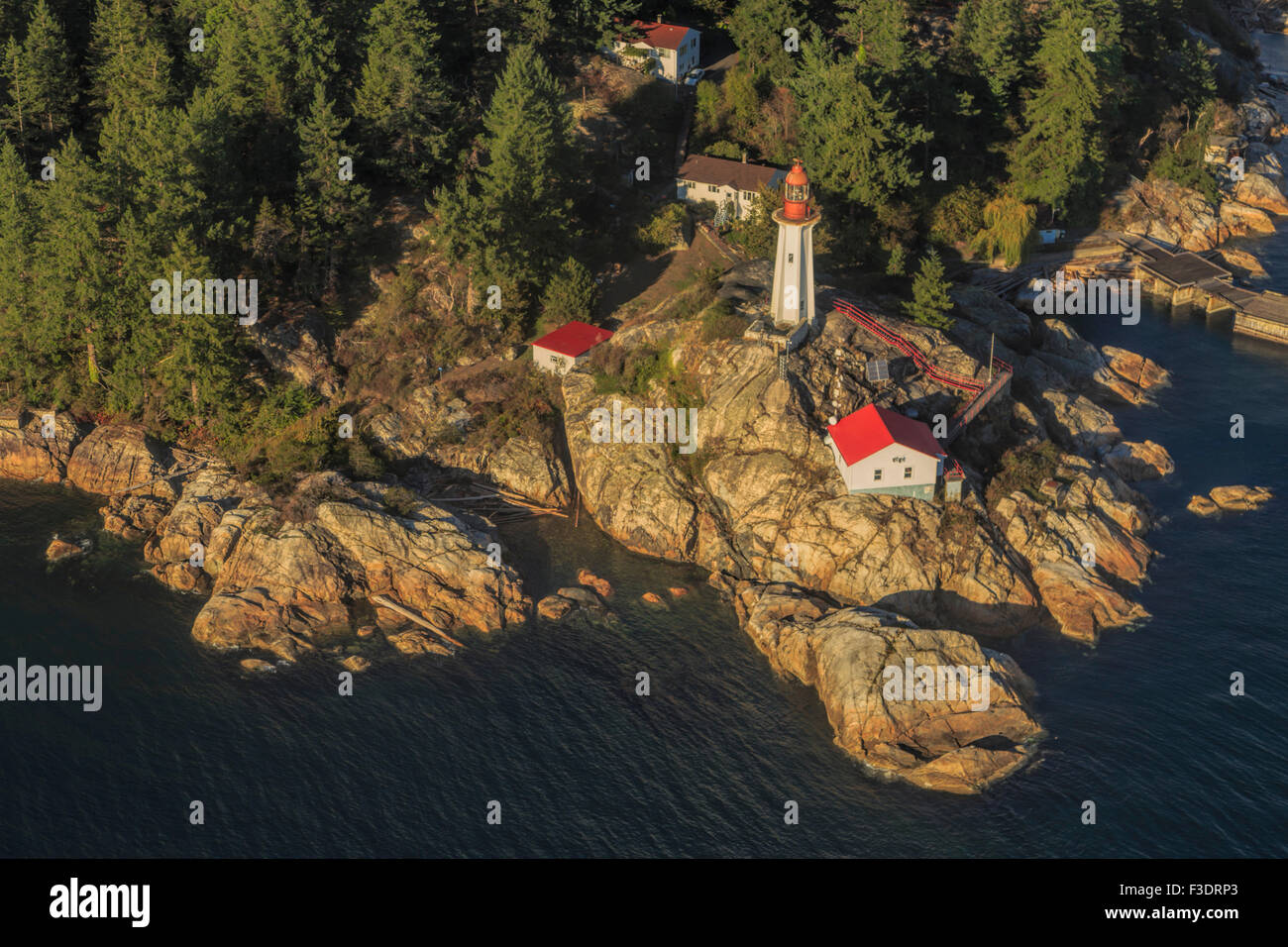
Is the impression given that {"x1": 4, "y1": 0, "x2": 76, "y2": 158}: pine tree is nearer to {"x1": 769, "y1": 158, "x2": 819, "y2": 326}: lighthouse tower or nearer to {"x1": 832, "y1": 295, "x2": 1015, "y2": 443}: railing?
{"x1": 769, "y1": 158, "x2": 819, "y2": 326}: lighthouse tower

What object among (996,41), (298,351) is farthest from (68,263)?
(996,41)

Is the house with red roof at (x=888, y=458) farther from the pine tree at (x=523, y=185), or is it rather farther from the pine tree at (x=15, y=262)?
the pine tree at (x=15, y=262)

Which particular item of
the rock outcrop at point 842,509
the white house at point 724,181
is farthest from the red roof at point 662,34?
the rock outcrop at point 842,509

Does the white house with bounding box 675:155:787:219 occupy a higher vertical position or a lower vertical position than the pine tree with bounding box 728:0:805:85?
lower

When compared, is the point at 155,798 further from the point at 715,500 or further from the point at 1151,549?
the point at 1151,549

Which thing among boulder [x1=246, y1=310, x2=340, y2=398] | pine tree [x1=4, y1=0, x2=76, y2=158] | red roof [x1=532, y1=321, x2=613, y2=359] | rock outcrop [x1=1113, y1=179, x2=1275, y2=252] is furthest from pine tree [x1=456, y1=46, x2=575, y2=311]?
rock outcrop [x1=1113, y1=179, x2=1275, y2=252]

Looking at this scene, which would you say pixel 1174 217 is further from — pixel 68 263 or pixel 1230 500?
pixel 68 263
